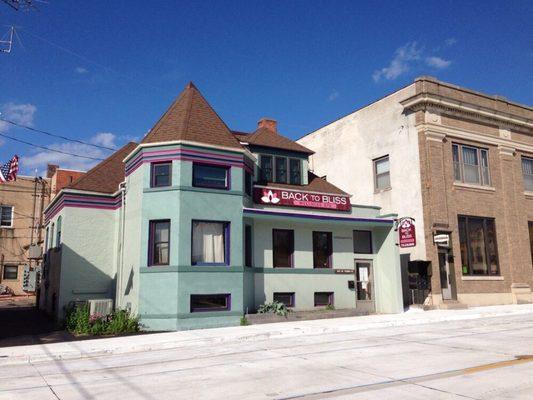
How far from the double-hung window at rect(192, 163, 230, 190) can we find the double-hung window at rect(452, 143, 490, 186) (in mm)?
13049

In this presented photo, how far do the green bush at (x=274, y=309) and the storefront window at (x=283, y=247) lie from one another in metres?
1.81

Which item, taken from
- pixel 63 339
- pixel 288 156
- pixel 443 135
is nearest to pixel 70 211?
pixel 63 339

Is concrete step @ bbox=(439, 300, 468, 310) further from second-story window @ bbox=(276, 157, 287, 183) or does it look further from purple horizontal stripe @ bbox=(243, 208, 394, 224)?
second-story window @ bbox=(276, 157, 287, 183)

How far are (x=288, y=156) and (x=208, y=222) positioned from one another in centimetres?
657

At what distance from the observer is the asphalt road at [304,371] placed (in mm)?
7930

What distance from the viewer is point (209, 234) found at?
18219 millimetres

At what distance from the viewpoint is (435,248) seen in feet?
76.5

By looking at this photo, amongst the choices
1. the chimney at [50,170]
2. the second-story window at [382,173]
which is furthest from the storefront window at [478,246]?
the chimney at [50,170]

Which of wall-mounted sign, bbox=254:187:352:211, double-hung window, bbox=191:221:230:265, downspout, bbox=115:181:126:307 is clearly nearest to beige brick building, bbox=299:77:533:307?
wall-mounted sign, bbox=254:187:352:211

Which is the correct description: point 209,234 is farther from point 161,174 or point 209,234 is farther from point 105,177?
point 105,177

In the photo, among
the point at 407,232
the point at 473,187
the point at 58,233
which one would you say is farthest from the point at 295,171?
the point at 58,233

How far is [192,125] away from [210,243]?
4.62 metres

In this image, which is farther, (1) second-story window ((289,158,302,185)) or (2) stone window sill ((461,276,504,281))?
(2) stone window sill ((461,276,504,281))

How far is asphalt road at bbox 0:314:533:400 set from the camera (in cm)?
793
